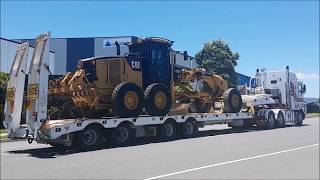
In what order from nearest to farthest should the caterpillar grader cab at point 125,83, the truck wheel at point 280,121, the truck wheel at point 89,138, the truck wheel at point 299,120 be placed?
the truck wheel at point 89,138, the caterpillar grader cab at point 125,83, the truck wheel at point 280,121, the truck wheel at point 299,120

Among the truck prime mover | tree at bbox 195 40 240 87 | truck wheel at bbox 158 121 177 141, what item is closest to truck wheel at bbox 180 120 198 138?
the truck prime mover

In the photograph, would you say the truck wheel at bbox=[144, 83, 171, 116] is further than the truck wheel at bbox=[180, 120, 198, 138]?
No

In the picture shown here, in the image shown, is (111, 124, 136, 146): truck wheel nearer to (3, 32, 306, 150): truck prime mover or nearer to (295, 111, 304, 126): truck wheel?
(3, 32, 306, 150): truck prime mover

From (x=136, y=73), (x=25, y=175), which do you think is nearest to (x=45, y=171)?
(x=25, y=175)

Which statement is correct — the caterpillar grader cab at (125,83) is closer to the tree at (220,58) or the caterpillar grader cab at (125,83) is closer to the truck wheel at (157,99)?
the truck wheel at (157,99)

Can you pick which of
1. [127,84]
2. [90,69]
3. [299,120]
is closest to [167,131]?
[127,84]

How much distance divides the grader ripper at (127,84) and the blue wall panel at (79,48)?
40728 millimetres

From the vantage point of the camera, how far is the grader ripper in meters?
17.4

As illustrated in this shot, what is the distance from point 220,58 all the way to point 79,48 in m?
22.0

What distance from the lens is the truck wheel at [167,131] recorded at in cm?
1878

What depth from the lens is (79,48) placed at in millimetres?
60875

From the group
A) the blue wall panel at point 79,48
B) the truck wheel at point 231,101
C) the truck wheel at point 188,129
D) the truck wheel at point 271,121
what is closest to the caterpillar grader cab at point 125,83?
the truck wheel at point 188,129

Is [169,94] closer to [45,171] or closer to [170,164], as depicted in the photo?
[170,164]

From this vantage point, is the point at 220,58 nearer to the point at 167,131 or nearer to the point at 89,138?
the point at 167,131
